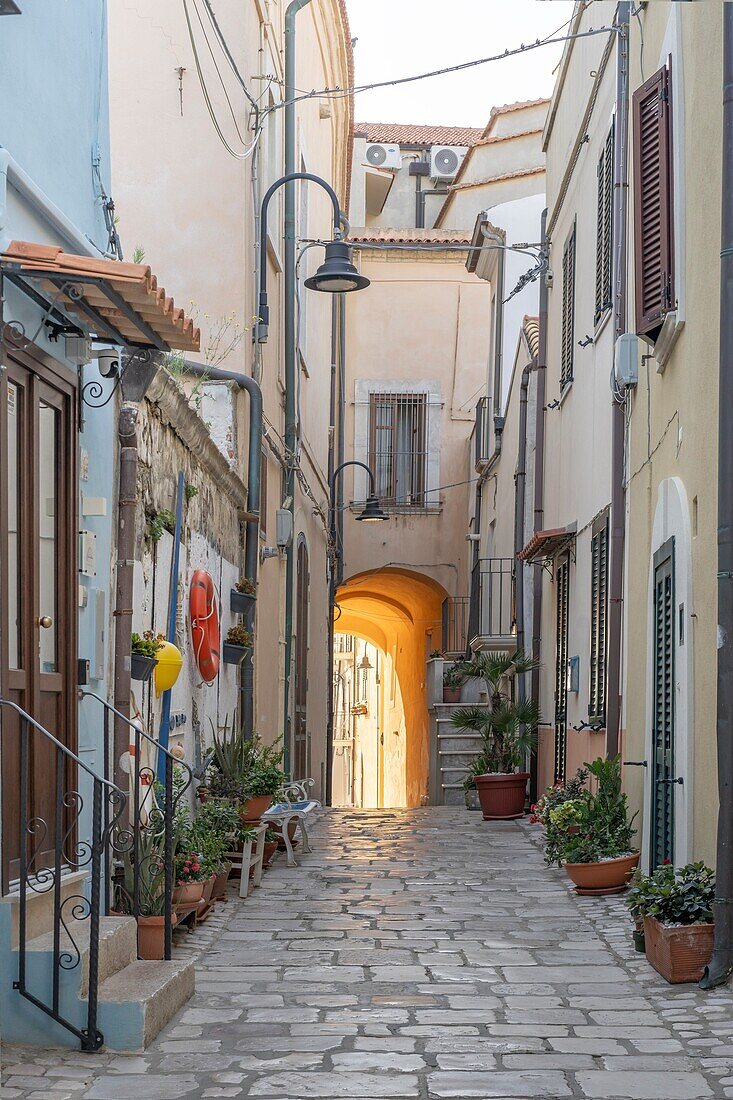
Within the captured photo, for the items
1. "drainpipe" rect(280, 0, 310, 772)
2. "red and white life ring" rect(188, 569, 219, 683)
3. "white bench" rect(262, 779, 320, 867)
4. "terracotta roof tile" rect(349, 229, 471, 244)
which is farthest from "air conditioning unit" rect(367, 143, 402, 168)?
"red and white life ring" rect(188, 569, 219, 683)

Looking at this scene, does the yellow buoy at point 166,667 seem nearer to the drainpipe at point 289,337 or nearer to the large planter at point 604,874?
the large planter at point 604,874

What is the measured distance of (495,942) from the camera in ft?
26.0

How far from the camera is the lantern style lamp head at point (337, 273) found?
12055 mm

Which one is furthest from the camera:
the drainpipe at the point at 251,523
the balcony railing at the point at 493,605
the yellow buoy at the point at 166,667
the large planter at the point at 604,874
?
the balcony railing at the point at 493,605

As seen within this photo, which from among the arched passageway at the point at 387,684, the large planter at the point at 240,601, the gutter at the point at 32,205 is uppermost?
the gutter at the point at 32,205

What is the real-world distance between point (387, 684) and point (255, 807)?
28.1m

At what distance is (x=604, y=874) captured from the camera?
30.5ft

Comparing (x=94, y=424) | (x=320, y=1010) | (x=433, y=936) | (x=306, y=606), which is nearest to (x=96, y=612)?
(x=94, y=424)

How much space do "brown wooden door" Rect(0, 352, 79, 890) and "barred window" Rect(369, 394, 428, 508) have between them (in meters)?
20.0

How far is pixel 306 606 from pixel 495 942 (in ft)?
36.2

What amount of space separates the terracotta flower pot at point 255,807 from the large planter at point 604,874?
2419mm

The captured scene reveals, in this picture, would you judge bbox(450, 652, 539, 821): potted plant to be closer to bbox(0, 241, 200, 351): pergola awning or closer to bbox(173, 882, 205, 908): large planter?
bbox(173, 882, 205, 908): large planter

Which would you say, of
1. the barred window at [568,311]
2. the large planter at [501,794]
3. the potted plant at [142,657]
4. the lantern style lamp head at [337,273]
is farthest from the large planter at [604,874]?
the barred window at [568,311]

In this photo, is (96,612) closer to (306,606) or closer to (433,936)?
(433,936)
